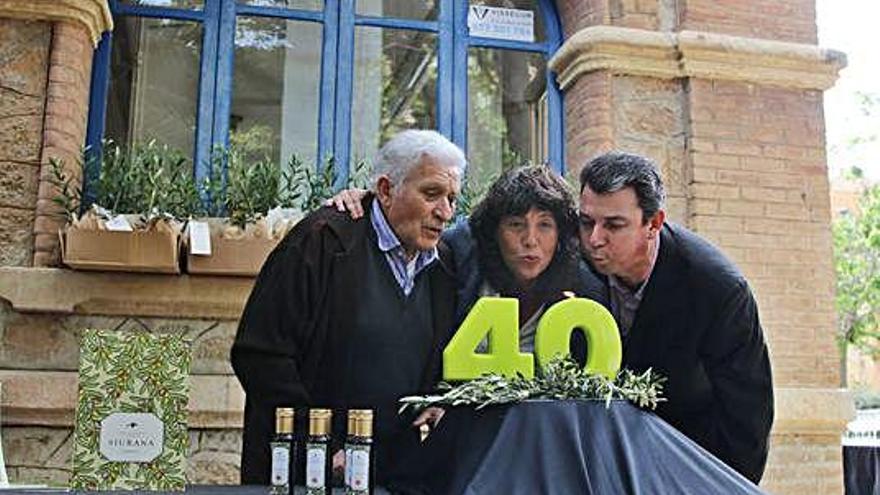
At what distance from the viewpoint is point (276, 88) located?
5.30 meters

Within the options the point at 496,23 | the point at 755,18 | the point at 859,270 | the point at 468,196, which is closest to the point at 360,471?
the point at 468,196

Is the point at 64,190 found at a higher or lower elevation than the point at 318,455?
higher

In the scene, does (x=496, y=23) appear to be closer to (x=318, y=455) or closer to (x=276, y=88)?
(x=276, y=88)

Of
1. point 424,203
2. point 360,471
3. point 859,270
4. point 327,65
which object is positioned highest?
point 859,270

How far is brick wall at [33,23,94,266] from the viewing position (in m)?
4.52

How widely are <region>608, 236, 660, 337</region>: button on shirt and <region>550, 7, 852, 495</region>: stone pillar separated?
2378 millimetres

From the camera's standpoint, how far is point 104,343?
2.36 metres

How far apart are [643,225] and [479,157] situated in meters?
2.72

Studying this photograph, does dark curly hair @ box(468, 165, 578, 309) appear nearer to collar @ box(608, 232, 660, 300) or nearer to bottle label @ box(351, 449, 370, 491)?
collar @ box(608, 232, 660, 300)

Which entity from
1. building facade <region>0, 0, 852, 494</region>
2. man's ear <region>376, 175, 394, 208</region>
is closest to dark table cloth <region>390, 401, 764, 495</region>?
man's ear <region>376, 175, 394, 208</region>

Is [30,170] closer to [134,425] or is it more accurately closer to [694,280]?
[134,425]

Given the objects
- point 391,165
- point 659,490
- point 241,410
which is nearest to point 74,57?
Result: point 241,410

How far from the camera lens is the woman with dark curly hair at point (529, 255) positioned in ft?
9.45

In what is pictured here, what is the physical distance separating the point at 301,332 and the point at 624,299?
3.17 feet
